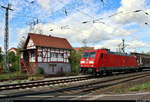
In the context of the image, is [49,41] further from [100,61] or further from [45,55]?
[100,61]

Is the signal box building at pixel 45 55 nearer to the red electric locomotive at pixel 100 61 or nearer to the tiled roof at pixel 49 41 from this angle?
the tiled roof at pixel 49 41

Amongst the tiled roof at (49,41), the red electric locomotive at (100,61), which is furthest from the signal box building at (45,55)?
the red electric locomotive at (100,61)

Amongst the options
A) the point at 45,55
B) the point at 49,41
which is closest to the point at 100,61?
the point at 45,55

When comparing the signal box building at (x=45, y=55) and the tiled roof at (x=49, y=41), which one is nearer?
the signal box building at (x=45, y=55)

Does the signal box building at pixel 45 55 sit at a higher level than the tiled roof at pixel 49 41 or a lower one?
lower

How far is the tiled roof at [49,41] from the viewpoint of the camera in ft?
105

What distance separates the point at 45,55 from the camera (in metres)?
32.0

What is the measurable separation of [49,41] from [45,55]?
11.9ft

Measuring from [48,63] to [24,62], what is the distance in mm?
4859

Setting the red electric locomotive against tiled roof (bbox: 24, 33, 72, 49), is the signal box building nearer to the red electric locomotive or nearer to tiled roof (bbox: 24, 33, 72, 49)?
tiled roof (bbox: 24, 33, 72, 49)

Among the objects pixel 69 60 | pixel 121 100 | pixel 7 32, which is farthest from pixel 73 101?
pixel 69 60

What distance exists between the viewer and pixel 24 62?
1300 inches

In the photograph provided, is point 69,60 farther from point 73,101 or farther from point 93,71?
point 73,101

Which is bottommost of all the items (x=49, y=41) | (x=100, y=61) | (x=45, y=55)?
(x=100, y=61)
